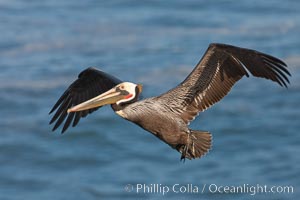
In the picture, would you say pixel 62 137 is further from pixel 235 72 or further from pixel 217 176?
pixel 235 72

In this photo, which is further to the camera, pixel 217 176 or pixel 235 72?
pixel 217 176

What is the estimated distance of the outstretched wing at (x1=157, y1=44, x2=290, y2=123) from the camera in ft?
50.2

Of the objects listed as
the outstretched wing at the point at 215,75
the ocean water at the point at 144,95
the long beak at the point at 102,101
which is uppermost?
the ocean water at the point at 144,95

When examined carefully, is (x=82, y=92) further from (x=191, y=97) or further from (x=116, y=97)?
(x=191, y=97)

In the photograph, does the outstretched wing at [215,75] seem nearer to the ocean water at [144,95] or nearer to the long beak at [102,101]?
the long beak at [102,101]

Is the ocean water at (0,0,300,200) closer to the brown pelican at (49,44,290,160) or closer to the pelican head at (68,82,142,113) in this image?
the brown pelican at (49,44,290,160)

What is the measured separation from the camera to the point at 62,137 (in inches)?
1112

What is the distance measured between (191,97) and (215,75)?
0.47m

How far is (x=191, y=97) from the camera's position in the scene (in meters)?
15.9

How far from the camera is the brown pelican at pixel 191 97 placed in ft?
50.0

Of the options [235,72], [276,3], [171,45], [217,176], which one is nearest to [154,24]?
[171,45]

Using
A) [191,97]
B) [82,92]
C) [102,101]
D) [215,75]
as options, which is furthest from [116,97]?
[82,92]

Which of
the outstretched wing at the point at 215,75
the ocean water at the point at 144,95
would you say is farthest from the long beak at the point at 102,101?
the ocean water at the point at 144,95

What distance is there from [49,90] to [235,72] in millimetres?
14478
